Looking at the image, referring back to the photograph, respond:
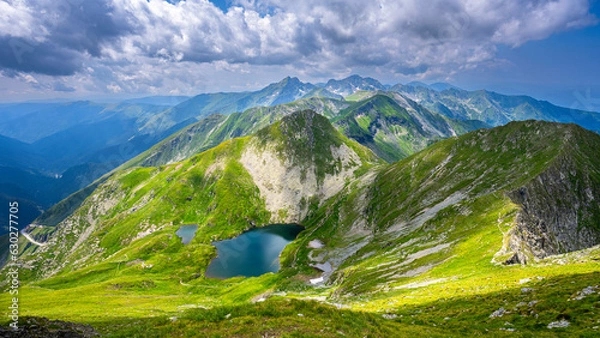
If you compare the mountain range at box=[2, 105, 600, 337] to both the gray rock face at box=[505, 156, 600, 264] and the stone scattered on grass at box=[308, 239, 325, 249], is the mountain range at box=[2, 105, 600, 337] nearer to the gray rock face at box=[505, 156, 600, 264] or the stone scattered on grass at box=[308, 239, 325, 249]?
the gray rock face at box=[505, 156, 600, 264]

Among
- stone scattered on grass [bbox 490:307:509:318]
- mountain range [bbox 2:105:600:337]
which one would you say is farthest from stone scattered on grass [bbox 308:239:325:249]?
stone scattered on grass [bbox 490:307:509:318]

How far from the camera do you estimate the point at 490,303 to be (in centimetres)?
2964

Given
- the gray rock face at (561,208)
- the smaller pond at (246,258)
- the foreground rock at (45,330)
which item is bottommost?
the smaller pond at (246,258)

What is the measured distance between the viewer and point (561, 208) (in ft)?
316

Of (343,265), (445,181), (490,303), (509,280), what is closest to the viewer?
(490,303)

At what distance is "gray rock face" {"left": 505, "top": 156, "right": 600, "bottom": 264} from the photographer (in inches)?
3177

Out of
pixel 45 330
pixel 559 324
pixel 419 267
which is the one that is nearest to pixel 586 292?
pixel 559 324

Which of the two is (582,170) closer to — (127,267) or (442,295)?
(442,295)

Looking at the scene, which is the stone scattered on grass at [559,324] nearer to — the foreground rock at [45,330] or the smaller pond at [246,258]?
the foreground rock at [45,330]

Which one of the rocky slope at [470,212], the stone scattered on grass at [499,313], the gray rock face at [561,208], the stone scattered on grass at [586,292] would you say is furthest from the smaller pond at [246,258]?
the stone scattered on grass at [586,292]

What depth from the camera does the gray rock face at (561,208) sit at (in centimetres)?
8069

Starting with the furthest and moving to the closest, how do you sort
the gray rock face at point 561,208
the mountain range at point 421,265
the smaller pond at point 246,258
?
the smaller pond at point 246,258 < the gray rock face at point 561,208 < the mountain range at point 421,265

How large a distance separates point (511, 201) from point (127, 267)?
604 ft

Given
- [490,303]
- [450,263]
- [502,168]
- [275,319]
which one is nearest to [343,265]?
[450,263]
